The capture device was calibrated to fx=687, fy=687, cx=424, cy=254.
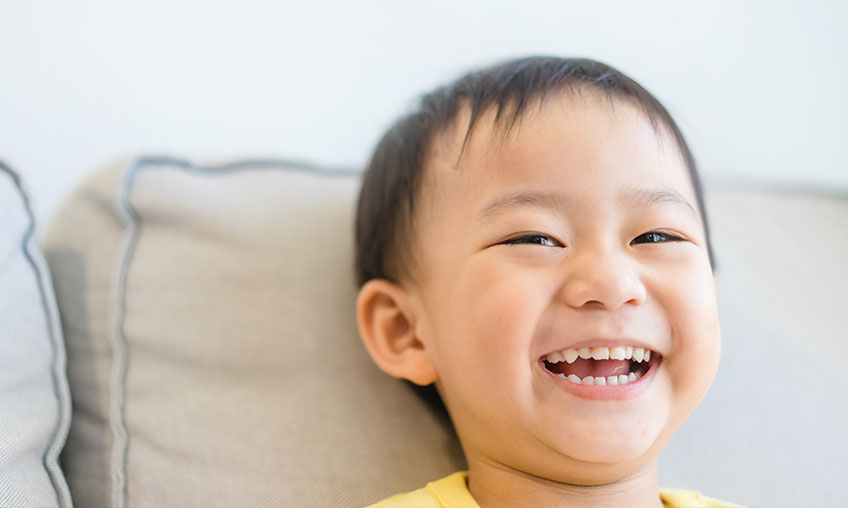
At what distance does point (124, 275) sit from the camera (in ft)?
3.48

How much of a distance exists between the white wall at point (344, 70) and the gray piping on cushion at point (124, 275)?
0.48 ft

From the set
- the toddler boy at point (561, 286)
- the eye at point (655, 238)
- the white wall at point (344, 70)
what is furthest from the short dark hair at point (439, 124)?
the white wall at point (344, 70)

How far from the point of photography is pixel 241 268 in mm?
1105

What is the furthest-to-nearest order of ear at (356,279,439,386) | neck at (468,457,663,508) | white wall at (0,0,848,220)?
white wall at (0,0,848,220)
ear at (356,279,439,386)
neck at (468,457,663,508)

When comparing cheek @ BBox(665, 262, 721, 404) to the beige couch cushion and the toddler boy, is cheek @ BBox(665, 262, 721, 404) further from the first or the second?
the beige couch cushion

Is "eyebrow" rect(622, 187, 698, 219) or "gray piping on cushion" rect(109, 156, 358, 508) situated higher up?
"eyebrow" rect(622, 187, 698, 219)

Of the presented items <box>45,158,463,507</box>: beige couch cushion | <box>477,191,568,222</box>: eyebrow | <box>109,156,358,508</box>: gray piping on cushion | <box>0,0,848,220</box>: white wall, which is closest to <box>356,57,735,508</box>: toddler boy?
<box>477,191,568,222</box>: eyebrow

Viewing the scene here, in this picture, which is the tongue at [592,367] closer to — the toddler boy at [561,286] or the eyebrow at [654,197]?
the toddler boy at [561,286]

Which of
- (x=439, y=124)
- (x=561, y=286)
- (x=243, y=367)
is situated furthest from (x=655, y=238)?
(x=243, y=367)

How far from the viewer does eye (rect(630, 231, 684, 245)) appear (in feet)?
2.74

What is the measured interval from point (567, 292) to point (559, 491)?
0.27 m

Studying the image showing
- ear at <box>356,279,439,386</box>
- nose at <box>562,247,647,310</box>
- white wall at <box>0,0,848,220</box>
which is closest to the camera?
nose at <box>562,247,647,310</box>

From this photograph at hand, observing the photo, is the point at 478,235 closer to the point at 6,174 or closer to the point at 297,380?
the point at 297,380

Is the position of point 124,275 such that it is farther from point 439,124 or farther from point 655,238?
point 655,238
